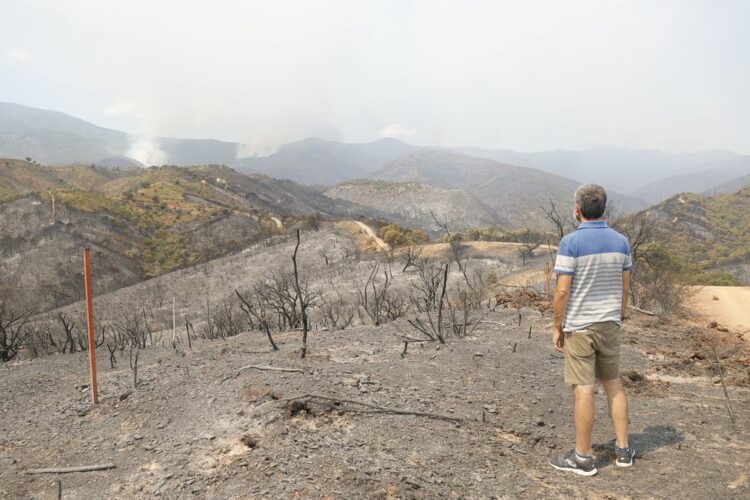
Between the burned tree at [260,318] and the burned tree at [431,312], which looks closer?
the burned tree at [260,318]

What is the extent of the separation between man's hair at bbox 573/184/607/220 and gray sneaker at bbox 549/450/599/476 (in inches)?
70.8

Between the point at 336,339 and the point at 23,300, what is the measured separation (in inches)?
1353

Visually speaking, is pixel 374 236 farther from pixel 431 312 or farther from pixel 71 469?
pixel 71 469

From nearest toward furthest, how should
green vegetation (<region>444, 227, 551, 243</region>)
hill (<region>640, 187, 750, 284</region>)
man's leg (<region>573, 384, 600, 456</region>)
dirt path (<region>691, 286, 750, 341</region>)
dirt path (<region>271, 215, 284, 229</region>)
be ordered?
man's leg (<region>573, 384, 600, 456</region>) < dirt path (<region>691, 286, 750, 341</region>) < hill (<region>640, 187, 750, 284</region>) < green vegetation (<region>444, 227, 551, 243</region>) < dirt path (<region>271, 215, 284, 229</region>)

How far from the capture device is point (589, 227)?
Result: 3205mm

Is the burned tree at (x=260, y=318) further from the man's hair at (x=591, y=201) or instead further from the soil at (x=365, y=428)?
the man's hair at (x=591, y=201)

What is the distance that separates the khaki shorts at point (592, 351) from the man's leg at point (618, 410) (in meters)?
0.09

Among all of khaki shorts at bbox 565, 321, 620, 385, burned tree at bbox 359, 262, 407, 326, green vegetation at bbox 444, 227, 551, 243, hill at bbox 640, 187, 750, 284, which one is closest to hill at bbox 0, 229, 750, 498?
A: khaki shorts at bbox 565, 321, 620, 385

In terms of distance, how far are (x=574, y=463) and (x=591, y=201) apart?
6.45 ft

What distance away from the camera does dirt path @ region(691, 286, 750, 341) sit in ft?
45.0

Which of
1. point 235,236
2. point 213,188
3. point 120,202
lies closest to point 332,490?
point 235,236

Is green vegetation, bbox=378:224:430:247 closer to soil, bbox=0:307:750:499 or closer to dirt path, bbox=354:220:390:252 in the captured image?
dirt path, bbox=354:220:390:252

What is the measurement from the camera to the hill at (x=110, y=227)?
1394 inches

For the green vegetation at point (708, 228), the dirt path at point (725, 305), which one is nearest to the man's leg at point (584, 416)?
the dirt path at point (725, 305)
